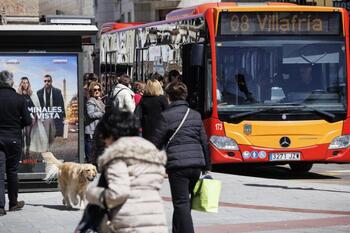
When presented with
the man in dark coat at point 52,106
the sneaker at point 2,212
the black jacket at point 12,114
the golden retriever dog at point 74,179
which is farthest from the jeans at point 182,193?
the man in dark coat at point 52,106

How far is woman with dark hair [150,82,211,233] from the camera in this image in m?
8.87

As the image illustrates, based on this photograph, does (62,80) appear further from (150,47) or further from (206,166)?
(150,47)

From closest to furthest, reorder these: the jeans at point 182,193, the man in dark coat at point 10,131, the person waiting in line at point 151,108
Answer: the jeans at point 182,193
the man in dark coat at point 10,131
the person waiting in line at point 151,108

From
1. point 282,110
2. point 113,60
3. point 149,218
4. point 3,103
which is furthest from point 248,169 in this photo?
point 149,218

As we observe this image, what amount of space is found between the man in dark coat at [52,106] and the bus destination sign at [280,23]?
4498 millimetres

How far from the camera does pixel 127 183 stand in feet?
18.7

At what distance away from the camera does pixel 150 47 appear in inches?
830

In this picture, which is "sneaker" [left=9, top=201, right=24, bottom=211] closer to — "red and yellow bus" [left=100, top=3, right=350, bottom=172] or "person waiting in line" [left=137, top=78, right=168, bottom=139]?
"person waiting in line" [left=137, top=78, right=168, bottom=139]

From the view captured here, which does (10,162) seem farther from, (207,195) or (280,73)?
(280,73)

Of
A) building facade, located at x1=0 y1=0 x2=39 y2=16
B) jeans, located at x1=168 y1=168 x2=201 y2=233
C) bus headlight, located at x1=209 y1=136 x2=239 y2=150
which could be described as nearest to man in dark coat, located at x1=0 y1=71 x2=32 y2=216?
jeans, located at x1=168 y1=168 x2=201 y2=233

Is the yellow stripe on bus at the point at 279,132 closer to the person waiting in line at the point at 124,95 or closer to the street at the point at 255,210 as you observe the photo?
the street at the point at 255,210

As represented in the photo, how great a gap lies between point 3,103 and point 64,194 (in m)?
1.47

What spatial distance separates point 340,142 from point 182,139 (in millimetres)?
8911

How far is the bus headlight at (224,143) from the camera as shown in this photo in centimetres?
1700
